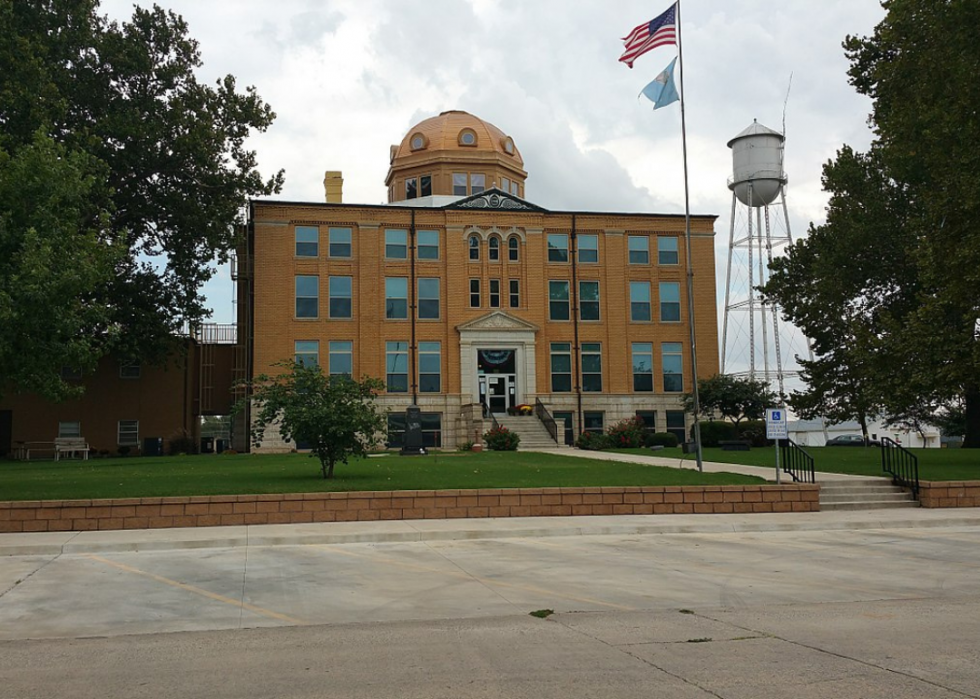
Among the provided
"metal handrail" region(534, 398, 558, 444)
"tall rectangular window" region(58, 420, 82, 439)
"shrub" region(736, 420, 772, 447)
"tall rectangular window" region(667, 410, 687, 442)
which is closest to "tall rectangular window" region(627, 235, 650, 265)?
"tall rectangular window" region(667, 410, 687, 442)

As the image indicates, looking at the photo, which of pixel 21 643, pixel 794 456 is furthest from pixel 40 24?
pixel 21 643

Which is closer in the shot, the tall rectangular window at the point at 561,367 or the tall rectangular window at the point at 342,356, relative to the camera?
the tall rectangular window at the point at 342,356

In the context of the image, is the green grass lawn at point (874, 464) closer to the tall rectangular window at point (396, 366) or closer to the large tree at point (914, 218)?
the large tree at point (914, 218)

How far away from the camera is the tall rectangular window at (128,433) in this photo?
46.3m

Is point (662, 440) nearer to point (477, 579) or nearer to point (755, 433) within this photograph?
point (755, 433)

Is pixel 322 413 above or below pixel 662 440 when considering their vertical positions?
above

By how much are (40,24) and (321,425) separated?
2668 centimetres

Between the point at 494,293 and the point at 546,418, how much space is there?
7606 mm

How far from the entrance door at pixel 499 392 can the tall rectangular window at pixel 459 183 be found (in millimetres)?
12419

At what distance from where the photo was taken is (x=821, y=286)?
3472cm

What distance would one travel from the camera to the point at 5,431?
149ft

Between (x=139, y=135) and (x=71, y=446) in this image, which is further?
(x=71, y=446)

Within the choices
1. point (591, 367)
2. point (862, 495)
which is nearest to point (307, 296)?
point (591, 367)

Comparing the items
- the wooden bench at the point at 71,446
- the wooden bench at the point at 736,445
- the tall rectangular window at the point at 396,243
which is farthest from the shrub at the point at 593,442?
the wooden bench at the point at 71,446
